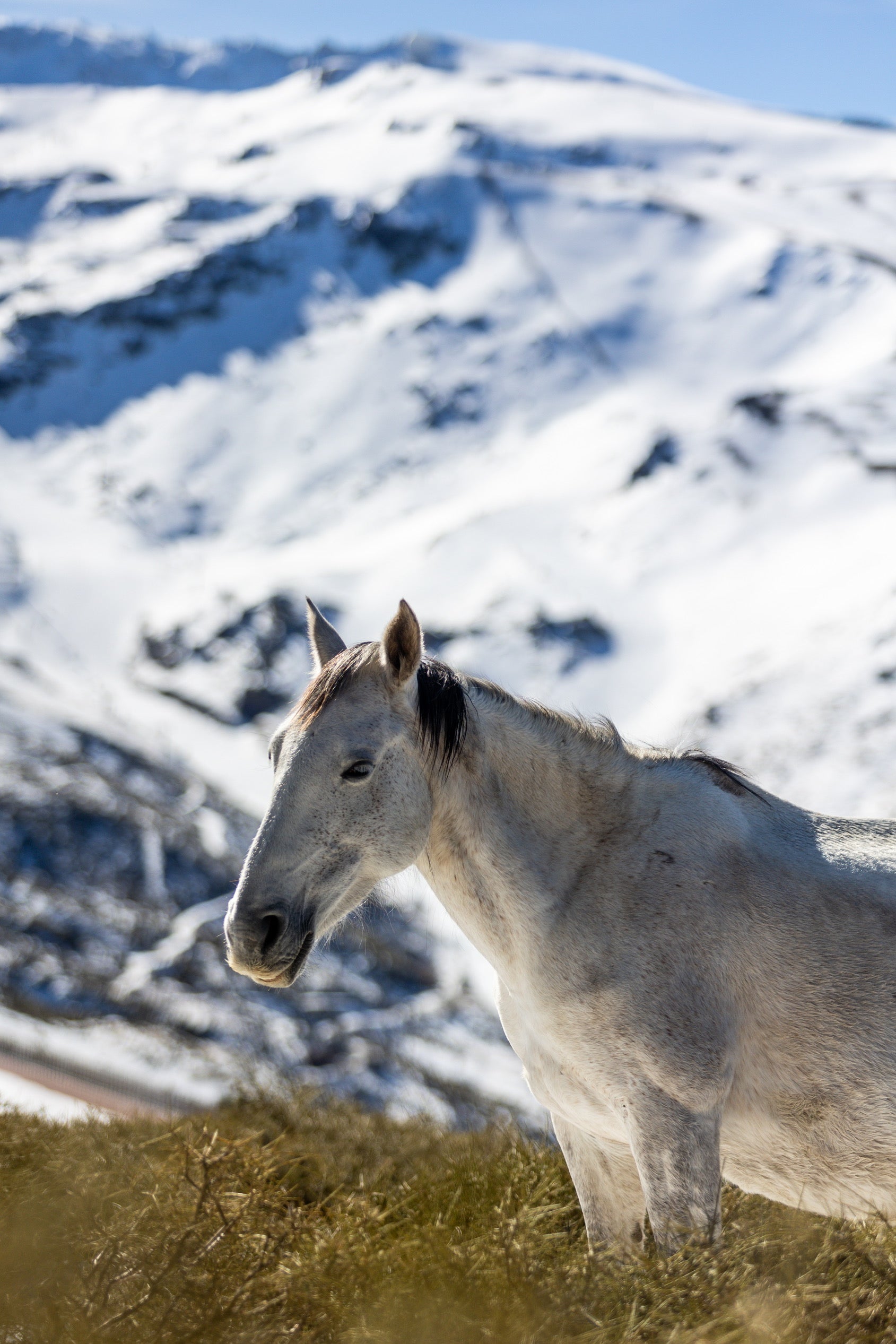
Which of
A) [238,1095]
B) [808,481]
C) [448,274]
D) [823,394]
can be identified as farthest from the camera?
[448,274]

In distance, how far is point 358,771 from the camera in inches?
159

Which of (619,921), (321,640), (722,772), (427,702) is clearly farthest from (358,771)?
(722,772)

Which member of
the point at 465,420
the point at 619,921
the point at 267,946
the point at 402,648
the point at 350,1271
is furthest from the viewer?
the point at 465,420

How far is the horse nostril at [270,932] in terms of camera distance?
3824 millimetres

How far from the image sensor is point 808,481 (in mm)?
68500

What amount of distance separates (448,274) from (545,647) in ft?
215

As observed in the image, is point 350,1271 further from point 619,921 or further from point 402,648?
point 402,648

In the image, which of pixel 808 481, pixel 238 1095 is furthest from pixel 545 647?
pixel 238 1095

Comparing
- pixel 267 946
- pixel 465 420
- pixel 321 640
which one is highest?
pixel 321 640

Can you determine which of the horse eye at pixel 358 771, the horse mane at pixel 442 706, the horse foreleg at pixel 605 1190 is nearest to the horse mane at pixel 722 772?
the horse mane at pixel 442 706

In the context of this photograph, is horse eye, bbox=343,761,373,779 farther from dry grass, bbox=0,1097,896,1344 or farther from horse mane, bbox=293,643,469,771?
dry grass, bbox=0,1097,896,1344

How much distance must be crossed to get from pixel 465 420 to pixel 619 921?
3632 inches

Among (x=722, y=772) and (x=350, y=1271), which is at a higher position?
(x=722, y=772)

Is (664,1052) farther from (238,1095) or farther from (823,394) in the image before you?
(823,394)
